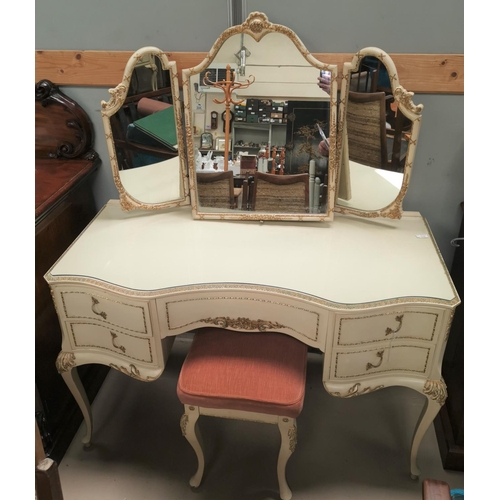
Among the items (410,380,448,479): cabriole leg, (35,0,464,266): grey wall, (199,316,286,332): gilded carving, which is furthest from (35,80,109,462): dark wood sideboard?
(410,380,448,479): cabriole leg

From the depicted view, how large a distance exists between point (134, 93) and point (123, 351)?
793 millimetres

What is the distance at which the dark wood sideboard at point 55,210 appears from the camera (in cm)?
157

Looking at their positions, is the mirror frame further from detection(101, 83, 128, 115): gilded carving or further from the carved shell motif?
detection(101, 83, 128, 115): gilded carving

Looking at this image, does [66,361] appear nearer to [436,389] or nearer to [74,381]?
[74,381]

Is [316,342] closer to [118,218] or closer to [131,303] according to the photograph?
[131,303]

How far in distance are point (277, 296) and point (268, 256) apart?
0.55 ft

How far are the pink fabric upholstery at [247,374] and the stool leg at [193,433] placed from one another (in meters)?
0.06

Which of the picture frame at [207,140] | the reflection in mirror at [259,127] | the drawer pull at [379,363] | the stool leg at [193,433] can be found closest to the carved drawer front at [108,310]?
the stool leg at [193,433]

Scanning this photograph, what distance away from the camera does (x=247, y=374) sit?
54.9 inches

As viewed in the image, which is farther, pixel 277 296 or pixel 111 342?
pixel 111 342

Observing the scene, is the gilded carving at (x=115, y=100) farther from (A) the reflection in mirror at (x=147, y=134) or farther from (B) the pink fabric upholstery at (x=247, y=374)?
(B) the pink fabric upholstery at (x=247, y=374)

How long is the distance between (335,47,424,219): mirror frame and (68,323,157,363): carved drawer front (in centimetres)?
76

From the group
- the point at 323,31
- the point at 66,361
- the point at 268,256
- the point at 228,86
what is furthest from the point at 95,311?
the point at 323,31

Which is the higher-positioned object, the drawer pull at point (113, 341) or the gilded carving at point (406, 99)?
the gilded carving at point (406, 99)
